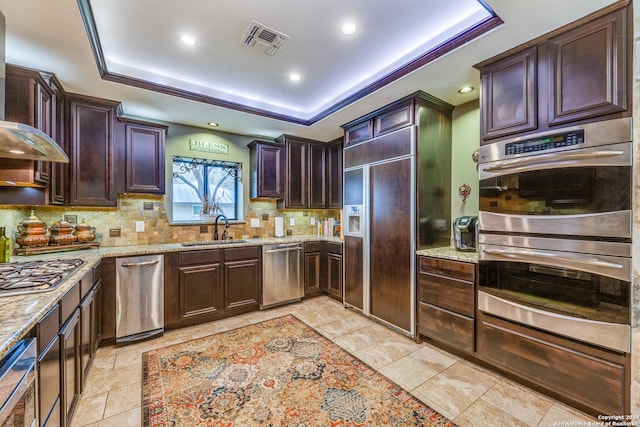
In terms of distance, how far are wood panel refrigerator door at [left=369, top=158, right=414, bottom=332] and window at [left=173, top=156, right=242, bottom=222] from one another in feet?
6.83

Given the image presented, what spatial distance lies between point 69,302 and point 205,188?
2.41 meters

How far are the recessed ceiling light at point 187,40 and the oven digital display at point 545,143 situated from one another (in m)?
2.59

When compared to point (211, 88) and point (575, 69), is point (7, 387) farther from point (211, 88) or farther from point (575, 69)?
point (575, 69)

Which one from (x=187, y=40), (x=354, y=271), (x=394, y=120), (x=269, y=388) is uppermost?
(x=187, y=40)

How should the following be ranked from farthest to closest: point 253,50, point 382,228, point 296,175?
point 296,175, point 382,228, point 253,50


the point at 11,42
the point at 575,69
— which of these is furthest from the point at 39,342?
the point at 575,69

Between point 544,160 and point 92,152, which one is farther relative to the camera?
point 92,152

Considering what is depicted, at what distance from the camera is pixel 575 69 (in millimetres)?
1760

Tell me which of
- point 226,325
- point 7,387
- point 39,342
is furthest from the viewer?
point 226,325

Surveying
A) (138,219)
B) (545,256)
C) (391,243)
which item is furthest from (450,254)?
(138,219)

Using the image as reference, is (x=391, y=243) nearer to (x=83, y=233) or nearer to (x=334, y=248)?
(x=334, y=248)

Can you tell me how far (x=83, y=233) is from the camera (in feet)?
8.96

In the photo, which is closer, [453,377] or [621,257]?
[621,257]

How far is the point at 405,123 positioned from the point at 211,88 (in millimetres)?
2104
